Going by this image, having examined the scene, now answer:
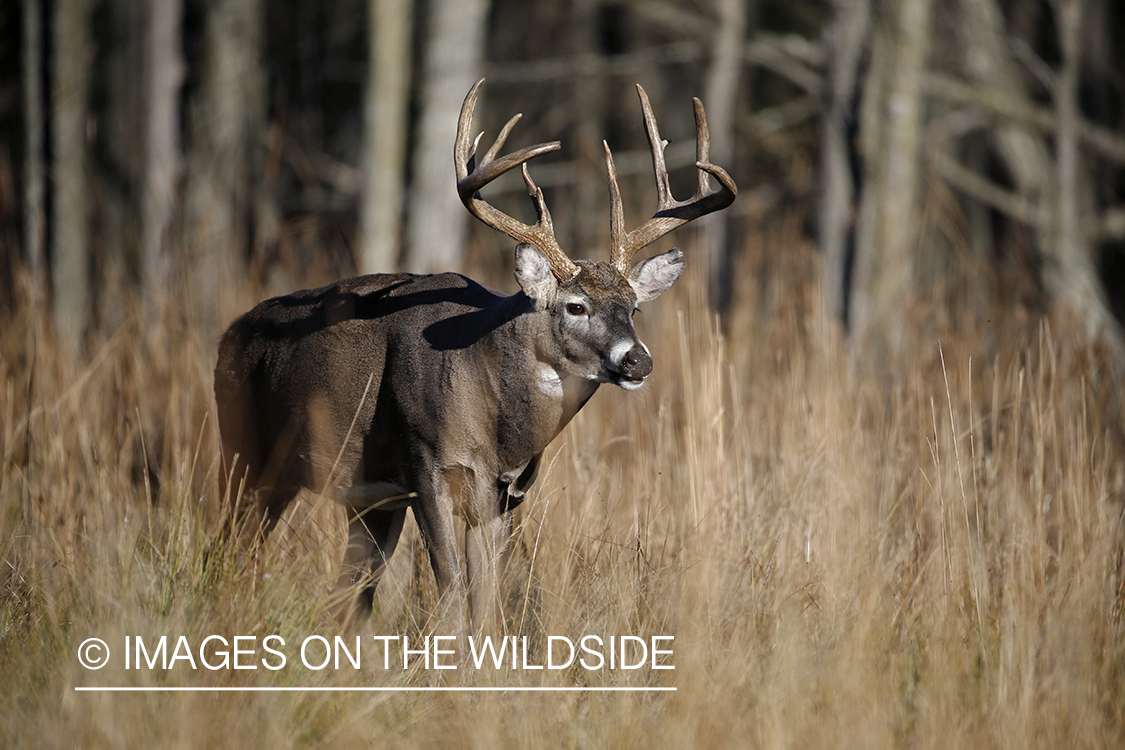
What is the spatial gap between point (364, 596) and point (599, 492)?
0.96 metres

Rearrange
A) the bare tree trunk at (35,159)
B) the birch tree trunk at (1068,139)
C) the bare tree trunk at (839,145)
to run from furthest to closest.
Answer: the birch tree trunk at (1068,139) → the bare tree trunk at (839,145) → the bare tree trunk at (35,159)

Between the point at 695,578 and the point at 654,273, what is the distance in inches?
45.0

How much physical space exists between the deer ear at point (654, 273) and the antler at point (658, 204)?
0.31ft

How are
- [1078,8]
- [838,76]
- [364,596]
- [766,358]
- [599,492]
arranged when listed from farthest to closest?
[1078,8], [838,76], [766,358], [599,492], [364,596]

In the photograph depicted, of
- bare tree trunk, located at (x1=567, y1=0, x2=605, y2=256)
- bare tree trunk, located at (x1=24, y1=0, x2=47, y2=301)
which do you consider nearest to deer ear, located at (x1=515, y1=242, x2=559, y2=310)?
bare tree trunk, located at (x1=24, y1=0, x2=47, y2=301)

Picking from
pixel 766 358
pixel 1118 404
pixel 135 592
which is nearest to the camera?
pixel 135 592

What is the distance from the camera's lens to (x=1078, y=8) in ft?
31.4

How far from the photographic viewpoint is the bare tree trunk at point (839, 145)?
698 cm

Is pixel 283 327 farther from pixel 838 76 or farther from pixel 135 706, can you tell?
pixel 838 76


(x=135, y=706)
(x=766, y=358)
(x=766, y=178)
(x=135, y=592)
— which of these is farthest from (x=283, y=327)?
(x=766, y=178)

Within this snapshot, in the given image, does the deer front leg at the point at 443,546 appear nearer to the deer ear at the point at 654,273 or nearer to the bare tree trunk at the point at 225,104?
the deer ear at the point at 654,273

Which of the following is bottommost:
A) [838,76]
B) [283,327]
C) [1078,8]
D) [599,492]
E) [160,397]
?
[599,492]

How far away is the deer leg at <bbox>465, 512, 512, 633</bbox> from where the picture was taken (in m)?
3.63

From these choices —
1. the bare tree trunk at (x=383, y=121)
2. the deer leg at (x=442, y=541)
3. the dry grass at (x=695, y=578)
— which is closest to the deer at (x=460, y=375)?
the deer leg at (x=442, y=541)
